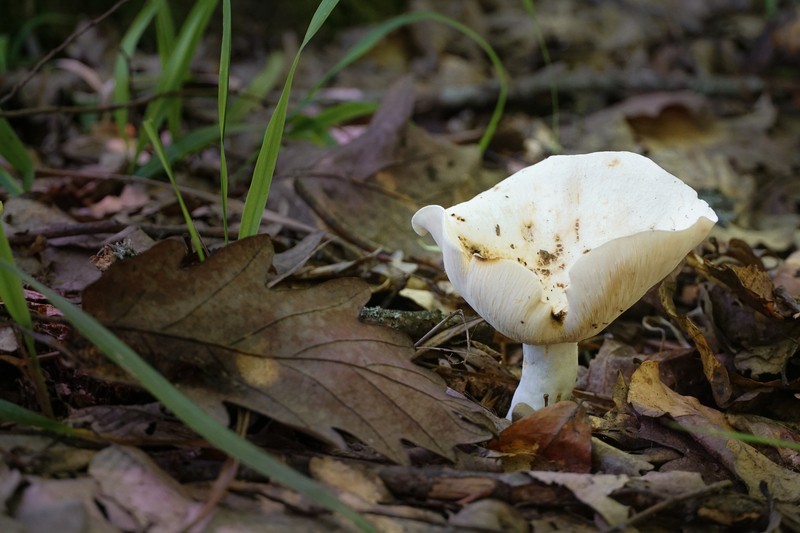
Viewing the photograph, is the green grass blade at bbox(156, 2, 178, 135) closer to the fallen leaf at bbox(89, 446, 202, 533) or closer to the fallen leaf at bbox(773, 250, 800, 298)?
the fallen leaf at bbox(89, 446, 202, 533)

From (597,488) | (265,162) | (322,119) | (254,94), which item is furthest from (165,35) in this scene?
(597,488)

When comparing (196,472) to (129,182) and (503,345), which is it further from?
(129,182)

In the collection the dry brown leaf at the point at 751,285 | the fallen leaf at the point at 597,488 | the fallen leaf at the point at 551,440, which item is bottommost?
the fallen leaf at the point at 551,440

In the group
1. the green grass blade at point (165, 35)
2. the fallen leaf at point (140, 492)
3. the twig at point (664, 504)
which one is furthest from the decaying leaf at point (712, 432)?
the green grass blade at point (165, 35)

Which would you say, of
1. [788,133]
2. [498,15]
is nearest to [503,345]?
[788,133]

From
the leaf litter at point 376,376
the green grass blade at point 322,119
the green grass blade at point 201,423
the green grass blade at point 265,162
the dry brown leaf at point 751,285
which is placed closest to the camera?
the green grass blade at point 201,423

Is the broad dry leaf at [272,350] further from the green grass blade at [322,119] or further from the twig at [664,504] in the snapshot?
the green grass blade at [322,119]

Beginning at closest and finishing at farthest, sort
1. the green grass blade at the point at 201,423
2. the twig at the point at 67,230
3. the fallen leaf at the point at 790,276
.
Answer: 1. the green grass blade at the point at 201,423
2. the twig at the point at 67,230
3. the fallen leaf at the point at 790,276

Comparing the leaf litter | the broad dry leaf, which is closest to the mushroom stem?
the leaf litter
